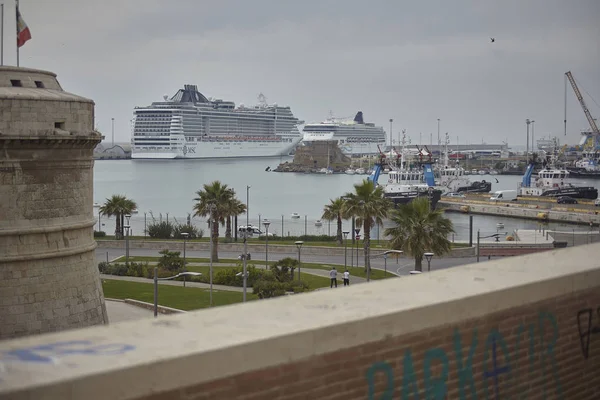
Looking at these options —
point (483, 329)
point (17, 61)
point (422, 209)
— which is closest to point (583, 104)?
point (422, 209)

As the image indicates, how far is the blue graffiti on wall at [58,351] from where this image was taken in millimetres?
3143

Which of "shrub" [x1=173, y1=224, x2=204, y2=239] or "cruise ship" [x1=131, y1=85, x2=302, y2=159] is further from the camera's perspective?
"cruise ship" [x1=131, y1=85, x2=302, y2=159]

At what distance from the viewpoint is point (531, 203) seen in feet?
203

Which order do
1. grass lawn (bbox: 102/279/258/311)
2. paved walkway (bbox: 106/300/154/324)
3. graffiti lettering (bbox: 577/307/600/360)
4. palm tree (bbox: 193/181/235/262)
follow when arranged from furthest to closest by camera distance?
palm tree (bbox: 193/181/235/262) → grass lawn (bbox: 102/279/258/311) → paved walkway (bbox: 106/300/154/324) → graffiti lettering (bbox: 577/307/600/360)

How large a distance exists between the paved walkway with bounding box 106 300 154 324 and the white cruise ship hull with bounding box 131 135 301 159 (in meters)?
115

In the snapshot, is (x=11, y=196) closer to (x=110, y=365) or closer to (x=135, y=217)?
(x=110, y=365)

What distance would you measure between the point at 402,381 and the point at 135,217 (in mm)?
56053

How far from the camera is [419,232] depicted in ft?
76.4

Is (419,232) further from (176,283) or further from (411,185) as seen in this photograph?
(411,185)

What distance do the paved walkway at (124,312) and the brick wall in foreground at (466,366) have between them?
13374 millimetres

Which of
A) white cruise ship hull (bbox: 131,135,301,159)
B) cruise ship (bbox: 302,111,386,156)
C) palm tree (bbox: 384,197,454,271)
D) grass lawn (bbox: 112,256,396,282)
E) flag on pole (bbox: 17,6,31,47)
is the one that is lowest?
grass lawn (bbox: 112,256,396,282)

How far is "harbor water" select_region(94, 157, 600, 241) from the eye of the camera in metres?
51.5

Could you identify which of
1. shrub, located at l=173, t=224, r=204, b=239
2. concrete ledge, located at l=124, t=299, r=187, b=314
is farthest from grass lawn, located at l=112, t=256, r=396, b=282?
shrub, located at l=173, t=224, r=204, b=239

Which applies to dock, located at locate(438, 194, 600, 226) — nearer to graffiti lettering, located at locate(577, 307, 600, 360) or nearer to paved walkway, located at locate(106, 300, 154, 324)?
paved walkway, located at locate(106, 300, 154, 324)
